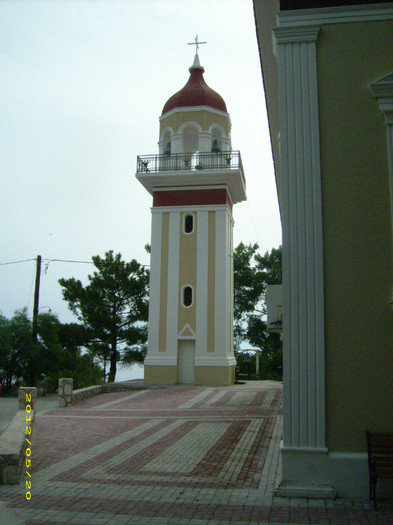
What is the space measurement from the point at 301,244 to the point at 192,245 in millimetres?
18275

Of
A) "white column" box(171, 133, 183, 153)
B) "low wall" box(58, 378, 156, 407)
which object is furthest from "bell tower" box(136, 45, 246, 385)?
"low wall" box(58, 378, 156, 407)

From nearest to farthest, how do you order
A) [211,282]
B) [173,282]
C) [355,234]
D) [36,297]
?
[355,234], [211,282], [173,282], [36,297]

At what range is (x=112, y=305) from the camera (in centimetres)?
3372

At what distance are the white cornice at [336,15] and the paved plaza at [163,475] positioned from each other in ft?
22.2

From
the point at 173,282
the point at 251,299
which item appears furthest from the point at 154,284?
the point at 251,299

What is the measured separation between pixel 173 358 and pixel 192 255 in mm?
5027

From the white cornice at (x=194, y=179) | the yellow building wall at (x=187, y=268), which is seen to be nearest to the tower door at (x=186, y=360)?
the yellow building wall at (x=187, y=268)

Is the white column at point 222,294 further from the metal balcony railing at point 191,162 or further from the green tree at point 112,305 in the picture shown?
the green tree at point 112,305

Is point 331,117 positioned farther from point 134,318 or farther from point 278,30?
point 134,318

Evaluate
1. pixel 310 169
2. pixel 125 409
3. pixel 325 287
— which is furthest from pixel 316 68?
pixel 125 409

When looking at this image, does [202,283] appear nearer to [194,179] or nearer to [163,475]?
[194,179]

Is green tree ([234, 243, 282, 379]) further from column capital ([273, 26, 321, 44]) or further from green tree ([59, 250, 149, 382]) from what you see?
column capital ([273, 26, 321, 44])

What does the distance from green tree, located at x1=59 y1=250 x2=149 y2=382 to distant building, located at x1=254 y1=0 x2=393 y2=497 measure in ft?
85.5

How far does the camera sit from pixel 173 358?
24578mm
